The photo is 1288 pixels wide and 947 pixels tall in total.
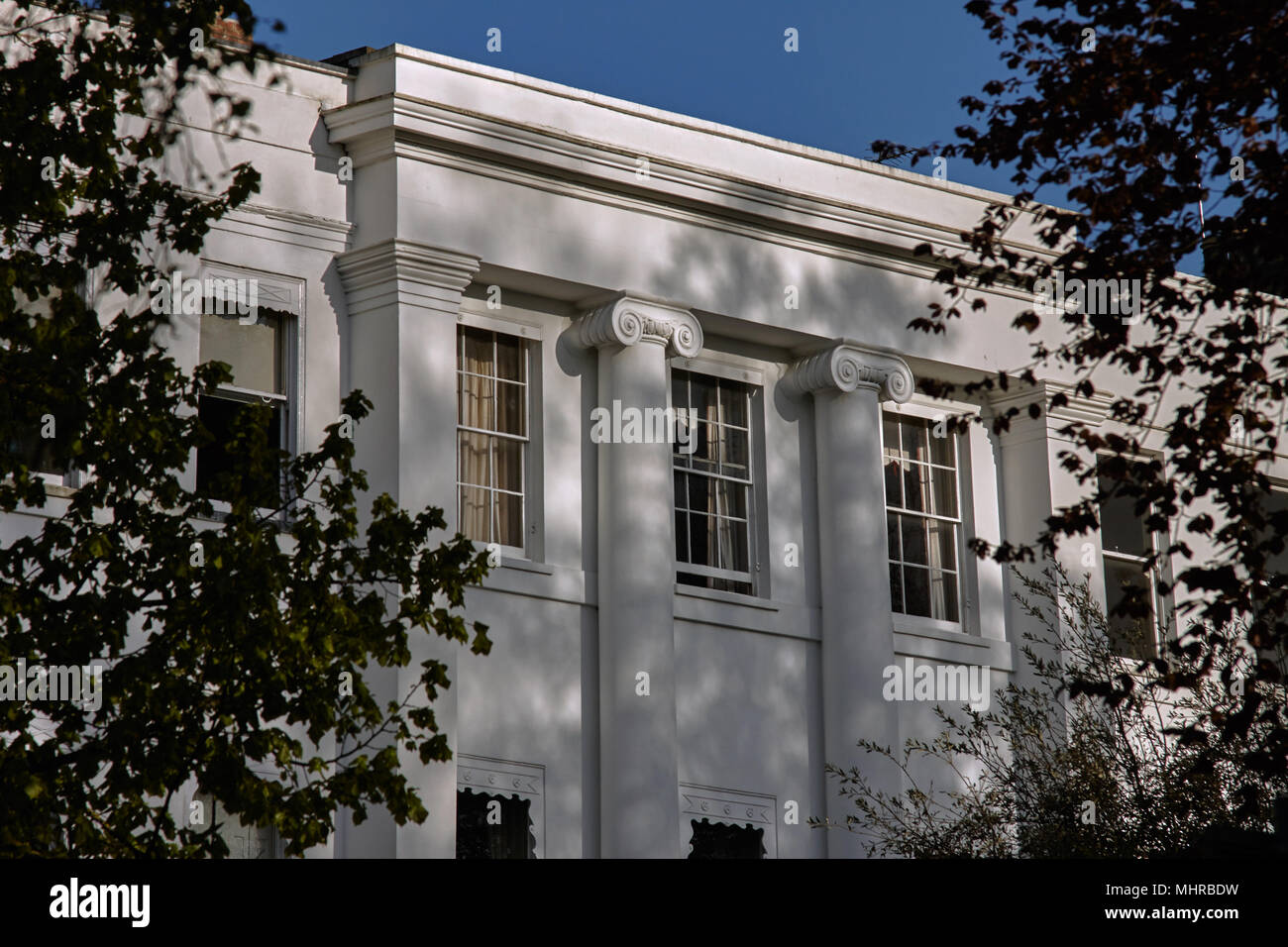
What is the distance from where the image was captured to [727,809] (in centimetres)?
2058

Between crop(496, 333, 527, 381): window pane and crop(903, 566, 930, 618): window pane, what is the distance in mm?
4908

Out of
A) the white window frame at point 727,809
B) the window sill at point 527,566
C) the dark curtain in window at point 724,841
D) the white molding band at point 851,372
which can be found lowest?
the dark curtain in window at point 724,841

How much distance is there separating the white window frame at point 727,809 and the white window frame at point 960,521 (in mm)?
2702

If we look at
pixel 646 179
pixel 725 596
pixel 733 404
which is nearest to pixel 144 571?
pixel 725 596

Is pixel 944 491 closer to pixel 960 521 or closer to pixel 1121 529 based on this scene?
pixel 960 521

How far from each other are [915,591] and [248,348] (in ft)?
25.3

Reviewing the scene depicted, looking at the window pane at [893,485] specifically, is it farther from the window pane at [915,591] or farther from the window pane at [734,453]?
the window pane at [734,453]

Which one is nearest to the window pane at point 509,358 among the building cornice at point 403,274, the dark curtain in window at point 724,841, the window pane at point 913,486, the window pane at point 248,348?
the building cornice at point 403,274

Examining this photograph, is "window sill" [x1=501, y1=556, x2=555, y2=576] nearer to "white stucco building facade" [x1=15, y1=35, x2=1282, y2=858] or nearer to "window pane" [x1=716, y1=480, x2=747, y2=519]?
"white stucco building facade" [x1=15, y1=35, x2=1282, y2=858]

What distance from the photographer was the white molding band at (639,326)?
67.2 feet

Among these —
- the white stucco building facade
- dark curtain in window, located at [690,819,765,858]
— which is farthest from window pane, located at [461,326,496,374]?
dark curtain in window, located at [690,819,765,858]

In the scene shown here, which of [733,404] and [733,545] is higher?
[733,404]

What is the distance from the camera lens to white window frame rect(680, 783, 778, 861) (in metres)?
20.3

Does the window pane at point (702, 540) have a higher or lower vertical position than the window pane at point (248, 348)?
lower
